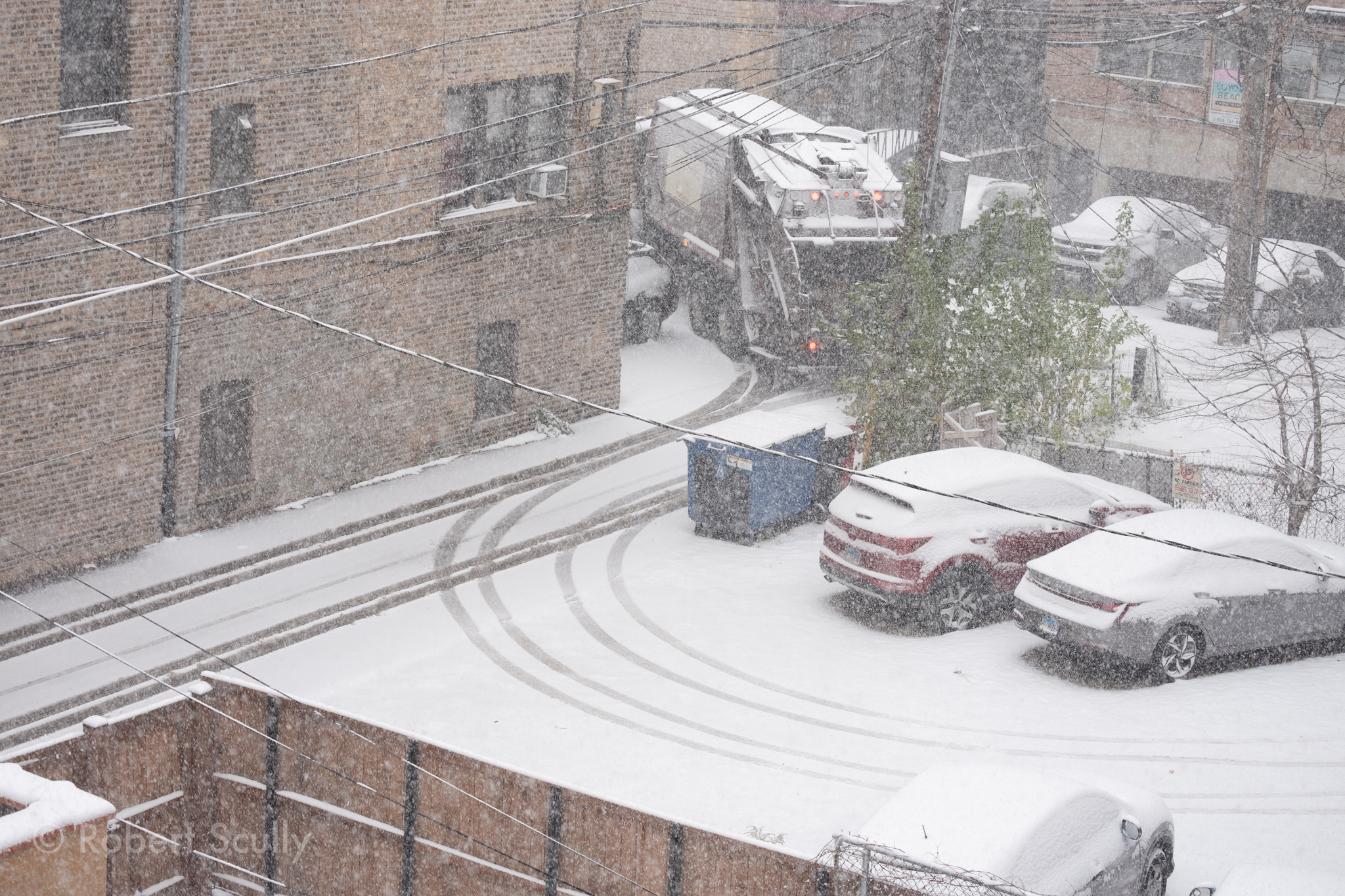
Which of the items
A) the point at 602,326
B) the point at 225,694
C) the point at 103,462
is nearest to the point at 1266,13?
the point at 602,326

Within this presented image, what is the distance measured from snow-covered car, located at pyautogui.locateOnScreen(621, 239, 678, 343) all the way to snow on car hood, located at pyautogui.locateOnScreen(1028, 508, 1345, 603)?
11.6 meters

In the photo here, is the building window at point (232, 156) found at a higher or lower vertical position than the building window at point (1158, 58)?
lower

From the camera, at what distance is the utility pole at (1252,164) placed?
2473 centimetres

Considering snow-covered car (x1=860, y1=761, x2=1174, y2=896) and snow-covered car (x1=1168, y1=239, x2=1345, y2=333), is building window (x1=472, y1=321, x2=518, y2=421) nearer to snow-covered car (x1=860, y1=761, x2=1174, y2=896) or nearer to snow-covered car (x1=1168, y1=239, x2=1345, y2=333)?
snow-covered car (x1=860, y1=761, x2=1174, y2=896)

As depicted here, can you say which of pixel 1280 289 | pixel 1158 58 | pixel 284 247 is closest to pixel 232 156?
pixel 284 247

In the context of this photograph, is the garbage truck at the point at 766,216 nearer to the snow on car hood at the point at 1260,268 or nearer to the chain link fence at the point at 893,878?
the snow on car hood at the point at 1260,268

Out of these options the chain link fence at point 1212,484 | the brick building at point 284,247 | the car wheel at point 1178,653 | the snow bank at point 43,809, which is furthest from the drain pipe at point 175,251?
the car wheel at point 1178,653

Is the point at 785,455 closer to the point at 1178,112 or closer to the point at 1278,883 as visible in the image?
the point at 1278,883

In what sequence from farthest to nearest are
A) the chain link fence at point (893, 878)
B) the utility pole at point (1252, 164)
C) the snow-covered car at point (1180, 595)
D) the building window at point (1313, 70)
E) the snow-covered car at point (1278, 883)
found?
the building window at point (1313, 70)
the utility pole at point (1252, 164)
the snow-covered car at point (1180, 595)
the snow-covered car at point (1278, 883)
the chain link fence at point (893, 878)

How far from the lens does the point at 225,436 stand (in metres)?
18.5

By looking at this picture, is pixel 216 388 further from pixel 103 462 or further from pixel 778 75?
pixel 778 75

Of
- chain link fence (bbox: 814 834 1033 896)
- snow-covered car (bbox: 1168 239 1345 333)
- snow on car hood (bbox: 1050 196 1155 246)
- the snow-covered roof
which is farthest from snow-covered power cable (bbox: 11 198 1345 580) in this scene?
snow on car hood (bbox: 1050 196 1155 246)

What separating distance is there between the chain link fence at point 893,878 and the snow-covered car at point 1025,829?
0.22 ft

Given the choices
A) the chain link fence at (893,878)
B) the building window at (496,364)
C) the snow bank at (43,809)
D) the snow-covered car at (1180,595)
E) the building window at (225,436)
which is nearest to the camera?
the snow bank at (43,809)
